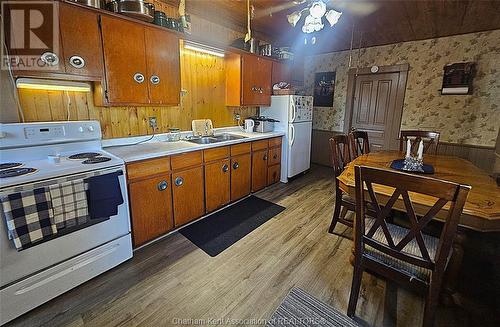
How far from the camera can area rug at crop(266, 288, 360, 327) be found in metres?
1.46

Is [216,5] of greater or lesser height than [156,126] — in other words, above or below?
above

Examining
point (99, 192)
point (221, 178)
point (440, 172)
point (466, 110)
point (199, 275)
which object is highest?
point (466, 110)

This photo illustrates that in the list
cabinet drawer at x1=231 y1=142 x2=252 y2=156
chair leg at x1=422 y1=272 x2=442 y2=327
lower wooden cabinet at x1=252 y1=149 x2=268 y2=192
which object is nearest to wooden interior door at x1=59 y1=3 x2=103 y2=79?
cabinet drawer at x1=231 y1=142 x2=252 y2=156

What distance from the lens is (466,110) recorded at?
3.51m

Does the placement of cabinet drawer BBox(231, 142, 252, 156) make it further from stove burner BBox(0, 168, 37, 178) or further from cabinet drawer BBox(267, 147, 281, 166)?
stove burner BBox(0, 168, 37, 178)

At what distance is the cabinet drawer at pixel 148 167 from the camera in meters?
1.96

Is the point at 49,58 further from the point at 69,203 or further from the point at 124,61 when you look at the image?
the point at 69,203

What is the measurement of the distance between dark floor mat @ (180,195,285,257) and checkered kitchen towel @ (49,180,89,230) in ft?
3.39

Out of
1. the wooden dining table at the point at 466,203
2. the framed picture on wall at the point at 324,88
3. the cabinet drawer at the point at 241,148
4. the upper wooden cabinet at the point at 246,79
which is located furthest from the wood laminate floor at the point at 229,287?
the framed picture on wall at the point at 324,88

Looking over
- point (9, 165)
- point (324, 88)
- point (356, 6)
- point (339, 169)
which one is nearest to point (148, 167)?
point (9, 165)

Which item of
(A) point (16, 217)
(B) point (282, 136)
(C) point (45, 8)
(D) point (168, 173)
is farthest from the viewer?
(B) point (282, 136)

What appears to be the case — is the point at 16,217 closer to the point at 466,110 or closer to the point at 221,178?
the point at 221,178

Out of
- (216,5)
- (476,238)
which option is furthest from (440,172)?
(216,5)

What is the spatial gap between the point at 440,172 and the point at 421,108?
8.31 ft
